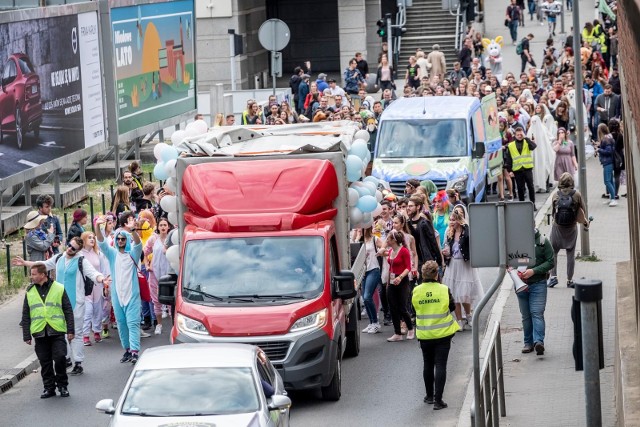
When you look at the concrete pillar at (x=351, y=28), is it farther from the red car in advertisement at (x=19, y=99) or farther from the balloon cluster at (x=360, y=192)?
the balloon cluster at (x=360, y=192)

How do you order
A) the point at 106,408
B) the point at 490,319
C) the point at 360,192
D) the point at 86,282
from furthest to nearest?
the point at 490,319 → the point at 360,192 → the point at 86,282 → the point at 106,408

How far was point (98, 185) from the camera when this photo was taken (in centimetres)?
3372

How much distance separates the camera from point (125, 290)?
19.6 metres

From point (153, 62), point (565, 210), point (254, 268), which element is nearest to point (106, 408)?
point (254, 268)

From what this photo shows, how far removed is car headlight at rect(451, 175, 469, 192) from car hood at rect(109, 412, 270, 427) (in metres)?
15.2

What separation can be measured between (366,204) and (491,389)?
513 cm

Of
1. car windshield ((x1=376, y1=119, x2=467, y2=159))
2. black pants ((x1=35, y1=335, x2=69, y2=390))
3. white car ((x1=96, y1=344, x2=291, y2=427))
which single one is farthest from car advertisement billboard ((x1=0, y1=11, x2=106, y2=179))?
white car ((x1=96, y1=344, x2=291, y2=427))

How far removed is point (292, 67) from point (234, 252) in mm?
44682

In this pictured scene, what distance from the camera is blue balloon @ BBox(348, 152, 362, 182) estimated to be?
19562mm

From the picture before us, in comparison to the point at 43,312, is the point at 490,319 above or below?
below

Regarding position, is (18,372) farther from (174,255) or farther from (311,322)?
(311,322)

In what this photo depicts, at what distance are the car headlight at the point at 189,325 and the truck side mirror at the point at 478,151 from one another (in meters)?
12.4

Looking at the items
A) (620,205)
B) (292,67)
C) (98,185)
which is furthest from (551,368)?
(292,67)

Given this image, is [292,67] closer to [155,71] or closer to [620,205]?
[155,71]
